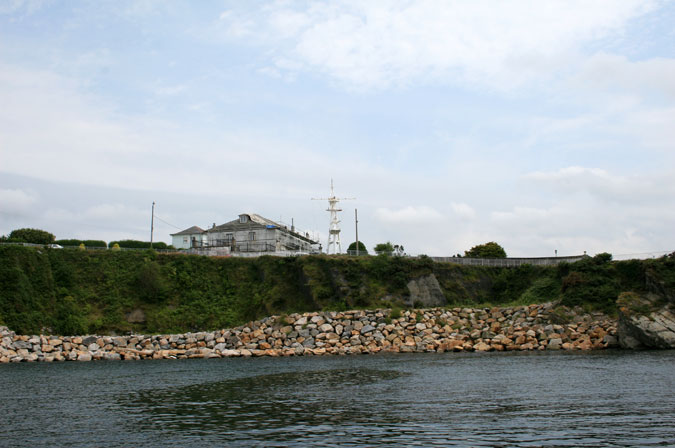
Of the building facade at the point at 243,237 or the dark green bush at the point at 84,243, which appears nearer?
the dark green bush at the point at 84,243

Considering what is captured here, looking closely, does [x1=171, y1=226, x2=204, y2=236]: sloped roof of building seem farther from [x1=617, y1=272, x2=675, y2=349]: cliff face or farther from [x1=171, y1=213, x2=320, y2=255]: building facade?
[x1=617, y1=272, x2=675, y2=349]: cliff face

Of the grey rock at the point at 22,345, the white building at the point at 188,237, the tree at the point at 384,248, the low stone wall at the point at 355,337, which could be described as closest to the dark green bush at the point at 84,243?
the white building at the point at 188,237

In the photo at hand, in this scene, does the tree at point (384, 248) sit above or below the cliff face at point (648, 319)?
above

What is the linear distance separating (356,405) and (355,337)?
1135 inches

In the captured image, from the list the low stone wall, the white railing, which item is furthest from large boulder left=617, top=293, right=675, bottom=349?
the white railing

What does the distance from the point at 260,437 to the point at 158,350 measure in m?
35.3

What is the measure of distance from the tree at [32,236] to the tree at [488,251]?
5664 cm

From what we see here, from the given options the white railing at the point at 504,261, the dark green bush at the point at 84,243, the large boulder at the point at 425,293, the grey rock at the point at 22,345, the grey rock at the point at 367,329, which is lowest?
the grey rock at the point at 22,345

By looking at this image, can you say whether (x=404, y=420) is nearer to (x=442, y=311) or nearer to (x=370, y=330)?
(x=370, y=330)

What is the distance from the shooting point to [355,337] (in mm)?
49188

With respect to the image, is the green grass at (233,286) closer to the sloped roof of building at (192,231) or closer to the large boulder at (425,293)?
the large boulder at (425,293)

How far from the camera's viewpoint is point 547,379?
25.9 metres

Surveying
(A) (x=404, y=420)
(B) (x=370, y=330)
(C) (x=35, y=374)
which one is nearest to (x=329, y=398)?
(A) (x=404, y=420)

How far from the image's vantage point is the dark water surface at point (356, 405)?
15.3m
